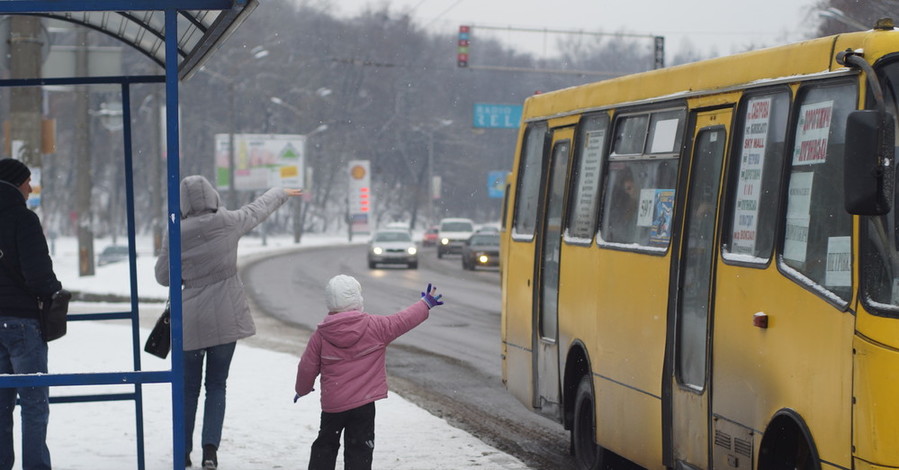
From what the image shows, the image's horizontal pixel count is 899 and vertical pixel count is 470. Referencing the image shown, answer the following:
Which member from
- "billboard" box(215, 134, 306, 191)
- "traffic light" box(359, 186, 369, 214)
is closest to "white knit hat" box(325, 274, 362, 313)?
"billboard" box(215, 134, 306, 191)

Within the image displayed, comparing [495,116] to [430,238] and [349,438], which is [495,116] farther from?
[349,438]

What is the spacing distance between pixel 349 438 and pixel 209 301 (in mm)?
1756

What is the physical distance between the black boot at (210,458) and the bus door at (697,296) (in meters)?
2.72

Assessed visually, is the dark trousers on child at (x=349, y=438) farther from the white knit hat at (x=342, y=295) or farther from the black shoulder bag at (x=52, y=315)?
the black shoulder bag at (x=52, y=315)

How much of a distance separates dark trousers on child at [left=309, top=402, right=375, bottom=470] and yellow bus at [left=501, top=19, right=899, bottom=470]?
1630 mm

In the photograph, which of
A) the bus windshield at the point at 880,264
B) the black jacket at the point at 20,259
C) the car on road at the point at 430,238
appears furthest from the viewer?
the car on road at the point at 430,238

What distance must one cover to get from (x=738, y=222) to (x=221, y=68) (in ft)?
261

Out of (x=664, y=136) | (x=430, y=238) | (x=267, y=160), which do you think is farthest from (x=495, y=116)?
(x=664, y=136)

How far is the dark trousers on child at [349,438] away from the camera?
6.52m

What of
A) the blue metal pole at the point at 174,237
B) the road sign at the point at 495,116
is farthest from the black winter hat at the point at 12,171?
the road sign at the point at 495,116

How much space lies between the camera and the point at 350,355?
6.43 metres

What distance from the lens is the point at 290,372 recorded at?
44.1 ft

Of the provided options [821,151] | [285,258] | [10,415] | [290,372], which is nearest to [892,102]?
[821,151]

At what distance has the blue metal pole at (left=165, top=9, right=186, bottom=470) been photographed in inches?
225
